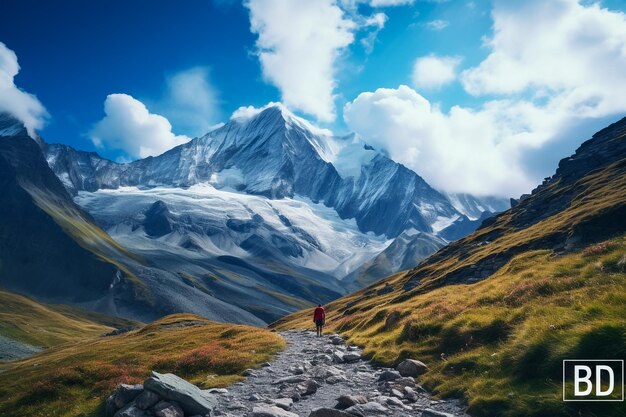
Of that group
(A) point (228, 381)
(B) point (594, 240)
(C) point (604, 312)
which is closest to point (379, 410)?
(C) point (604, 312)

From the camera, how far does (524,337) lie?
60.0 feet

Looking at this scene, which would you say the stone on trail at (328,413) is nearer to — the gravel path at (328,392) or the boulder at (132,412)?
the gravel path at (328,392)

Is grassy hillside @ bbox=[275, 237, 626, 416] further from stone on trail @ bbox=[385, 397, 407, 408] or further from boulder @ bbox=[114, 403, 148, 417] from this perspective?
boulder @ bbox=[114, 403, 148, 417]

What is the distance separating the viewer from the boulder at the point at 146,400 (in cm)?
1934

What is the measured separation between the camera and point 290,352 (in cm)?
3738

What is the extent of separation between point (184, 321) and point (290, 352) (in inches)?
3354

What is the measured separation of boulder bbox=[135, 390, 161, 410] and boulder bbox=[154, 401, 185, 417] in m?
0.52

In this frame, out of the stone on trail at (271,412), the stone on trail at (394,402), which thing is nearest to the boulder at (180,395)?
the stone on trail at (271,412)

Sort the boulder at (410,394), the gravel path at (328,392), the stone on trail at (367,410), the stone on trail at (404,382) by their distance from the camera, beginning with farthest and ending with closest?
1. the stone on trail at (404,382)
2. the boulder at (410,394)
3. the gravel path at (328,392)
4. the stone on trail at (367,410)

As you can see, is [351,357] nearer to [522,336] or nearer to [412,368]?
[412,368]

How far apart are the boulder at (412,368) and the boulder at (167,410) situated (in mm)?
10871

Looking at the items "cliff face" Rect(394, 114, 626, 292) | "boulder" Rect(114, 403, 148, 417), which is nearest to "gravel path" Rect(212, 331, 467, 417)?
"boulder" Rect(114, 403, 148, 417)

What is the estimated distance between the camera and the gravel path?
17.4m

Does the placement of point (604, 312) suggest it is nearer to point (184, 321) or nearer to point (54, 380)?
point (54, 380)
